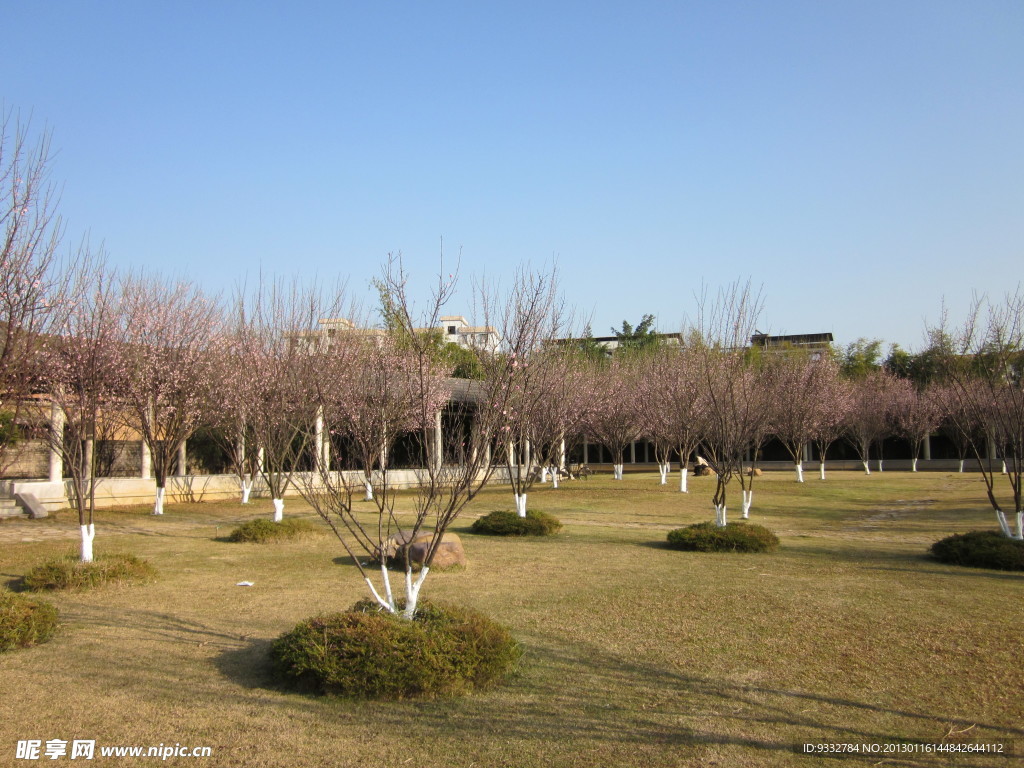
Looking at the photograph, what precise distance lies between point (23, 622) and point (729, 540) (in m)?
10.6

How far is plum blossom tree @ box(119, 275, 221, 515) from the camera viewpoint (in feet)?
60.9

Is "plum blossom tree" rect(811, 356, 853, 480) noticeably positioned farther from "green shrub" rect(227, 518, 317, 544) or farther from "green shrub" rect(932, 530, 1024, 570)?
"green shrub" rect(227, 518, 317, 544)

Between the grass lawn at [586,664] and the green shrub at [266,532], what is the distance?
0.68 meters

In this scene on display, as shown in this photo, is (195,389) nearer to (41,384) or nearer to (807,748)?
(41,384)

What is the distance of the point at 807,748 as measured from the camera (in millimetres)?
4965

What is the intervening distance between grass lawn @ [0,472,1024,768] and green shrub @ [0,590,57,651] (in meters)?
0.13

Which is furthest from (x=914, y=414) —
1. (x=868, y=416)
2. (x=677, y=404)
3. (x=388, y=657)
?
(x=388, y=657)

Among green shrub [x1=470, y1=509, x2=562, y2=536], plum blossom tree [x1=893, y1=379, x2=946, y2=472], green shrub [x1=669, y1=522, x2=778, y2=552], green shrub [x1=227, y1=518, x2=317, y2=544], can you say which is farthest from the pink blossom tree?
plum blossom tree [x1=893, y1=379, x2=946, y2=472]

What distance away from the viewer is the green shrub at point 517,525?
16.0 meters

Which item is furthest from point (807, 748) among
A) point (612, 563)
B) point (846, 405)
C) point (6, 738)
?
point (846, 405)

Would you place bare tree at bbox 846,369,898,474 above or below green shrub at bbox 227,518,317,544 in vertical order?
above

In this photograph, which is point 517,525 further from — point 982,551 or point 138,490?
point 138,490

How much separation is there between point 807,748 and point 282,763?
323cm

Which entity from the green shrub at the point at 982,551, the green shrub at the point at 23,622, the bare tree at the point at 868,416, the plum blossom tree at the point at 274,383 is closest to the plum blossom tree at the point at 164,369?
the plum blossom tree at the point at 274,383
